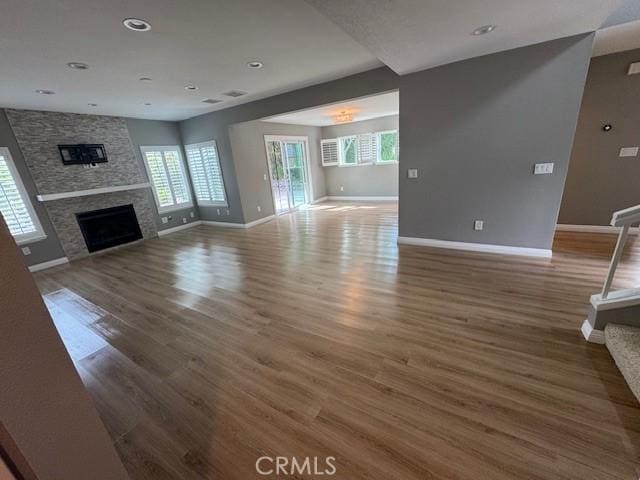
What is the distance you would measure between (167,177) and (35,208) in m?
2.52

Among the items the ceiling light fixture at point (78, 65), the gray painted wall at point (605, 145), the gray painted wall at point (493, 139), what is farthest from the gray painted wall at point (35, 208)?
the gray painted wall at point (605, 145)

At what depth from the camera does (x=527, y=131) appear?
3.15 meters

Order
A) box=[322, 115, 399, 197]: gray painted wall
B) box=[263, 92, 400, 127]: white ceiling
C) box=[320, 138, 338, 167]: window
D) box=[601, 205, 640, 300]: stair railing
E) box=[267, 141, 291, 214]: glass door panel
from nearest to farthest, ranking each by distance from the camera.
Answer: box=[601, 205, 640, 300]: stair railing
box=[263, 92, 400, 127]: white ceiling
box=[267, 141, 291, 214]: glass door panel
box=[322, 115, 399, 197]: gray painted wall
box=[320, 138, 338, 167]: window

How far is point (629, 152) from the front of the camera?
3830mm

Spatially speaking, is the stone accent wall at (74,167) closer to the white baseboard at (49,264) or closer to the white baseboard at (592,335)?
the white baseboard at (49,264)

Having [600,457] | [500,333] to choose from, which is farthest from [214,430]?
[500,333]

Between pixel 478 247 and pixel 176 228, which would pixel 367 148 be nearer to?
Result: pixel 478 247

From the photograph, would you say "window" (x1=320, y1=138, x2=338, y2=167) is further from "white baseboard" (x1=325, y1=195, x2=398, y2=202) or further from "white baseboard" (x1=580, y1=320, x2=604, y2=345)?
"white baseboard" (x1=580, y1=320, x2=604, y2=345)

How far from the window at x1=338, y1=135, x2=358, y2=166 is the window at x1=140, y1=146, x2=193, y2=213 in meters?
4.94

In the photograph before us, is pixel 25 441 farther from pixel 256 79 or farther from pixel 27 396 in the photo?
pixel 256 79

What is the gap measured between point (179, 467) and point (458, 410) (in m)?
1.61

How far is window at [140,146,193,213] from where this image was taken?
20.2ft

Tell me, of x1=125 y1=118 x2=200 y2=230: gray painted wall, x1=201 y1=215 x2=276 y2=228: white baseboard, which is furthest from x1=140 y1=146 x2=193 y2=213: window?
x1=201 y1=215 x2=276 y2=228: white baseboard
